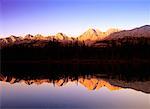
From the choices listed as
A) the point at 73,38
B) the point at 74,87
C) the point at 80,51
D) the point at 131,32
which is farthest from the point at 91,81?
the point at 80,51

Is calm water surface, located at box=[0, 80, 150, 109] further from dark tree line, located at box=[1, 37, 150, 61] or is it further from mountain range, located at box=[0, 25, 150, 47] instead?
dark tree line, located at box=[1, 37, 150, 61]

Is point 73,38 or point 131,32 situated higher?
point 131,32

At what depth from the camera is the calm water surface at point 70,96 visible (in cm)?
438

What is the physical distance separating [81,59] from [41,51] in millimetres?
1051

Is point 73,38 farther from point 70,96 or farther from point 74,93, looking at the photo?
point 70,96

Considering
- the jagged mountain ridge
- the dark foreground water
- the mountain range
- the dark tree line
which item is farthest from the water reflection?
the dark tree line

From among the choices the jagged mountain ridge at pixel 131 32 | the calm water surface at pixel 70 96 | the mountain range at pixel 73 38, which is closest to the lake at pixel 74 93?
the calm water surface at pixel 70 96

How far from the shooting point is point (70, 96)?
487cm

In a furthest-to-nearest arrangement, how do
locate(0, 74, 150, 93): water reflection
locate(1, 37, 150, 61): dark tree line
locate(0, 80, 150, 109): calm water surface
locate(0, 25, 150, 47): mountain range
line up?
locate(1, 37, 150, 61): dark tree line
locate(0, 25, 150, 47): mountain range
locate(0, 74, 150, 93): water reflection
locate(0, 80, 150, 109): calm water surface

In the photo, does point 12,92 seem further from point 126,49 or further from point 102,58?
point 126,49

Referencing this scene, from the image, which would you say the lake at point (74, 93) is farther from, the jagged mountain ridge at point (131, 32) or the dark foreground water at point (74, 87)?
the jagged mountain ridge at point (131, 32)

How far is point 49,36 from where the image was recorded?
638cm

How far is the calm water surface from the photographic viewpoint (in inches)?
172

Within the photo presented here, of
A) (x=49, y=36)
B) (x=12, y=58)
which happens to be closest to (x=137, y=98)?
(x=49, y=36)
